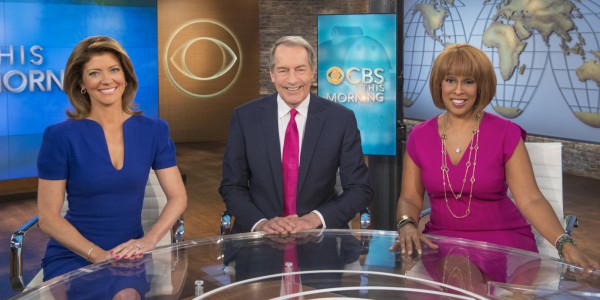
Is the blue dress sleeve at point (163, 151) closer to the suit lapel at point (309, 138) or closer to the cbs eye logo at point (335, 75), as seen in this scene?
the suit lapel at point (309, 138)

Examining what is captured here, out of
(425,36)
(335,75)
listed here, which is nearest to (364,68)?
(335,75)

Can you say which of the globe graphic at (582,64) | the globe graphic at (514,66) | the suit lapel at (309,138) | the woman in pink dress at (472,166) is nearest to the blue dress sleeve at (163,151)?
the suit lapel at (309,138)

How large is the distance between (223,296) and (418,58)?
948cm

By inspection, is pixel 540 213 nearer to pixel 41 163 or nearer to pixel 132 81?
pixel 132 81

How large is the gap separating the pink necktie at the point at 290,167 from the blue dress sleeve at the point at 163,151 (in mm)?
448

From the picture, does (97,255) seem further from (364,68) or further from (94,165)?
(364,68)

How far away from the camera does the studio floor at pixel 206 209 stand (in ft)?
18.2

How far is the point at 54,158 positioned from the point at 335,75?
2.41m

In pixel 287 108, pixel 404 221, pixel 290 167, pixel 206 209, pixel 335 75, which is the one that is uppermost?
pixel 335 75

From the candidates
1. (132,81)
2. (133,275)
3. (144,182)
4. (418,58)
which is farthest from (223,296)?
(418,58)

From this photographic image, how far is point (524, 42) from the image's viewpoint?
8.93 m

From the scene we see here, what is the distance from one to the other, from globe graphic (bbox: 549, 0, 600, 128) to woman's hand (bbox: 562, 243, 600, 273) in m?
6.01

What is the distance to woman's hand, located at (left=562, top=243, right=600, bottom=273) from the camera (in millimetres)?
2103

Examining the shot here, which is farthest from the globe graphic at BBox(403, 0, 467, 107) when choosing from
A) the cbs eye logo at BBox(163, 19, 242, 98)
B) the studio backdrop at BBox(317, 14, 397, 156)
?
the studio backdrop at BBox(317, 14, 397, 156)
